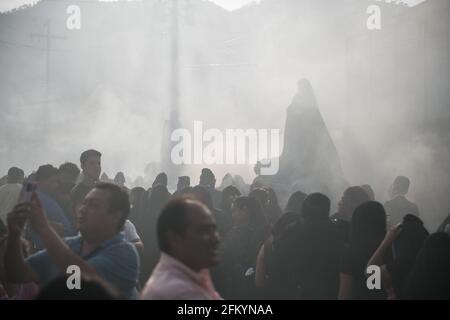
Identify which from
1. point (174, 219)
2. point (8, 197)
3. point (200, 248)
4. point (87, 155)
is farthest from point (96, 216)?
point (8, 197)

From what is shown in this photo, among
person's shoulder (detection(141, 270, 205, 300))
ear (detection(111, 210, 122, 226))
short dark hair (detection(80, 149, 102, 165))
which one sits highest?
short dark hair (detection(80, 149, 102, 165))

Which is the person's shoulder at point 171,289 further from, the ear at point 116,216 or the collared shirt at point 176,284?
the ear at point 116,216

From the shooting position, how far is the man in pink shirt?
2.67m

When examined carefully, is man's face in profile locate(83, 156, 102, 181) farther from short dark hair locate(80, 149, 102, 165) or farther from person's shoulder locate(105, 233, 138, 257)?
person's shoulder locate(105, 233, 138, 257)

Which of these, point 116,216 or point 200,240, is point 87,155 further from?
point 200,240

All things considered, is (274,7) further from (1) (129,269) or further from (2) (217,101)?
(1) (129,269)

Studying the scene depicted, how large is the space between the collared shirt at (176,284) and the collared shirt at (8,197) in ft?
15.6

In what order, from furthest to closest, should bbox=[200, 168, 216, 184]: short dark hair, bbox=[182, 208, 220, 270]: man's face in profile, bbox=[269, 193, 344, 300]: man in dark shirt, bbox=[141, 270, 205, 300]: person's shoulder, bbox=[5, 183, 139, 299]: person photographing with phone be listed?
bbox=[200, 168, 216, 184]: short dark hair
bbox=[269, 193, 344, 300]: man in dark shirt
bbox=[5, 183, 139, 299]: person photographing with phone
bbox=[182, 208, 220, 270]: man's face in profile
bbox=[141, 270, 205, 300]: person's shoulder

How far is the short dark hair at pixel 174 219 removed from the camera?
9.38ft

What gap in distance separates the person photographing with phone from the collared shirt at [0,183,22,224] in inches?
139

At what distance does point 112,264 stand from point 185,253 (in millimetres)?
852

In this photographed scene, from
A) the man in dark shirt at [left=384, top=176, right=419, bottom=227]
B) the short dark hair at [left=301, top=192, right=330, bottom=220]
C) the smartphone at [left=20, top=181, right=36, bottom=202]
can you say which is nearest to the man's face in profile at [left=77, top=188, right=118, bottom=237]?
the smartphone at [left=20, top=181, right=36, bottom=202]

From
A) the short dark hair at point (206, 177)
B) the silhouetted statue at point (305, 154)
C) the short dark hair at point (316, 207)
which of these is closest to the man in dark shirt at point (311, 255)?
the short dark hair at point (316, 207)

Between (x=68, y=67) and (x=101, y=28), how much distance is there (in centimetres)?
959
